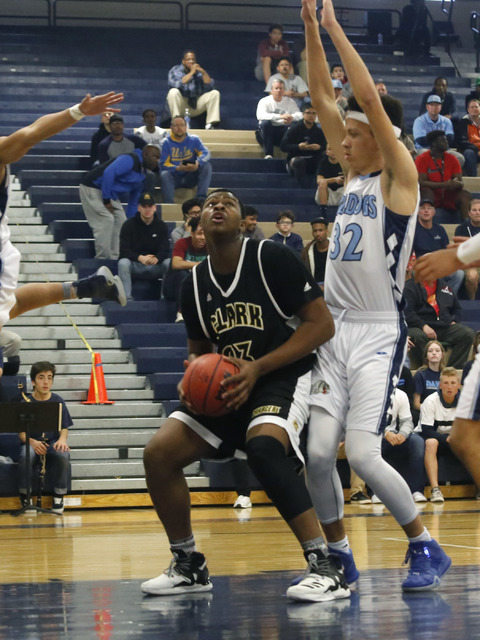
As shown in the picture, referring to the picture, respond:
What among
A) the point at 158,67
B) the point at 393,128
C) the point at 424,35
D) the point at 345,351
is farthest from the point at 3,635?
the point at 424,35

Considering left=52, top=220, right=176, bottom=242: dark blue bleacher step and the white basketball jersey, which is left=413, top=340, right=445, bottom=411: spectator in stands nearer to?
left=52, top=220, right=176, bottom=242: dark blue bleacher step

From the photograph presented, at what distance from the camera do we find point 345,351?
4.97 m

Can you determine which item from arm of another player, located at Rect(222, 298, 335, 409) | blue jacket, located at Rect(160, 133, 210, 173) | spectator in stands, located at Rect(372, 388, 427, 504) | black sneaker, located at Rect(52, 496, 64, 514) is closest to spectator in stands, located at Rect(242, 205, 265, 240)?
blue jacket, located at Rect(160, 133, 210, 173)

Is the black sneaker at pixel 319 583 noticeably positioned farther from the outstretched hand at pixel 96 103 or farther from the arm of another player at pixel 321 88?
the outstretched hand at pixel 96 103

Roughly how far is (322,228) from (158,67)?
30.3 feet

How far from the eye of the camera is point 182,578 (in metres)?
4.99

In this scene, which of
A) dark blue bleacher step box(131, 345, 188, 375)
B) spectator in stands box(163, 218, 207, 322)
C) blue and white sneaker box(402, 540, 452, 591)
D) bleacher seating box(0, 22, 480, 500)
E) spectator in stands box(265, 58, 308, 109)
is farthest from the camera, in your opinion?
spectator in stands box(265, 58, 308, 109)

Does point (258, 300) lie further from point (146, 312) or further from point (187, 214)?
point (146, 312)

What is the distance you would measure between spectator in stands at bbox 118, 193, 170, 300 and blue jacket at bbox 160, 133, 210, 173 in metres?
1.88

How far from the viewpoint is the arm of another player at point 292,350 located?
15.5 ft

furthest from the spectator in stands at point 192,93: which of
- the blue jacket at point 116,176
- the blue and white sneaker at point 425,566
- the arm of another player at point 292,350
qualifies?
the blue and white sneaker at point 425,566

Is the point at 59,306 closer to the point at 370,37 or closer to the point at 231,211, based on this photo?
the point at 231,211

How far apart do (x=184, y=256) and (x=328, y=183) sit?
3.36 metres

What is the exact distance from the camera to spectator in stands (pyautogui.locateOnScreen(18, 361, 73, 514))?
1056cm
